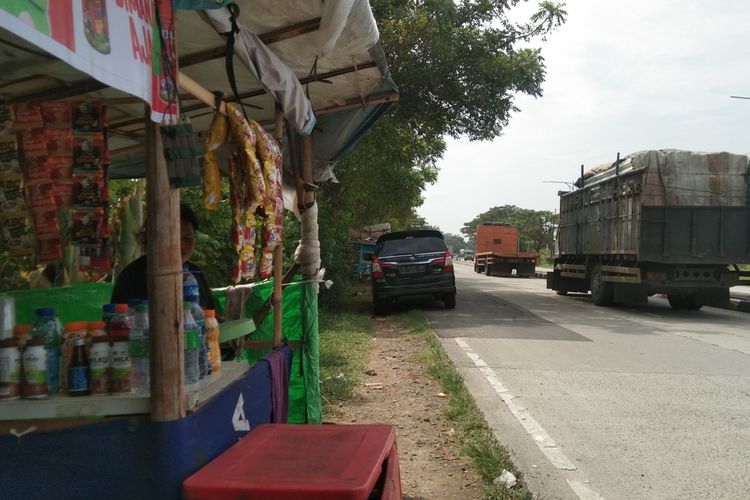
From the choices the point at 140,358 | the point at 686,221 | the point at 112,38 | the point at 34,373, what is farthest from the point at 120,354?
the point at 686,221

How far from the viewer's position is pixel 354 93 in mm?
4805

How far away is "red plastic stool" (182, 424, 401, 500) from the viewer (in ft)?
6.49

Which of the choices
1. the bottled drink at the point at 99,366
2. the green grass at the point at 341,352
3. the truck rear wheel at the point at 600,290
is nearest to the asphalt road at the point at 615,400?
the green grass at the point at 341,352

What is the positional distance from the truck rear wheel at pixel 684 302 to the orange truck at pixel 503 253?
19.5m

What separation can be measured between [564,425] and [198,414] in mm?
4013

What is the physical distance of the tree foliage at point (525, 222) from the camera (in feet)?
216

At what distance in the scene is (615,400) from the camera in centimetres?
622

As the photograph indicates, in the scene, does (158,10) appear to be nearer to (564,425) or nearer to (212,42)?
(212,42)

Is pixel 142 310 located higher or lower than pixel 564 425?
higher

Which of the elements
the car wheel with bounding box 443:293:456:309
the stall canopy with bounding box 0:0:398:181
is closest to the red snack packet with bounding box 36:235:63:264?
the stall canopy with bounding box 0:0:398:181

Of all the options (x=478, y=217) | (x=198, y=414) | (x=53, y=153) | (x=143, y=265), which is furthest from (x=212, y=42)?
(x=478, y=217)

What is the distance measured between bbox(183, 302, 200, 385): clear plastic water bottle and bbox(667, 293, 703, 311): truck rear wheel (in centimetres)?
1462

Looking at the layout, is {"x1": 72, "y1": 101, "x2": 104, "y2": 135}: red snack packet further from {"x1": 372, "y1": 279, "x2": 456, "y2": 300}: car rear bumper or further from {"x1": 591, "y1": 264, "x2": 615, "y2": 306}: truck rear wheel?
{"x1": 591, "y1": 264, "x2": 615, "y2": 306}: truck rear wheel

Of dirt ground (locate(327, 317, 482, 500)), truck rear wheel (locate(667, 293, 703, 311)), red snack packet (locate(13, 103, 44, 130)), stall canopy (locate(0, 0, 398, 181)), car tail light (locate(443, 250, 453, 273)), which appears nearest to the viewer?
stall canopy (locate(0, 0, 398, 181))
